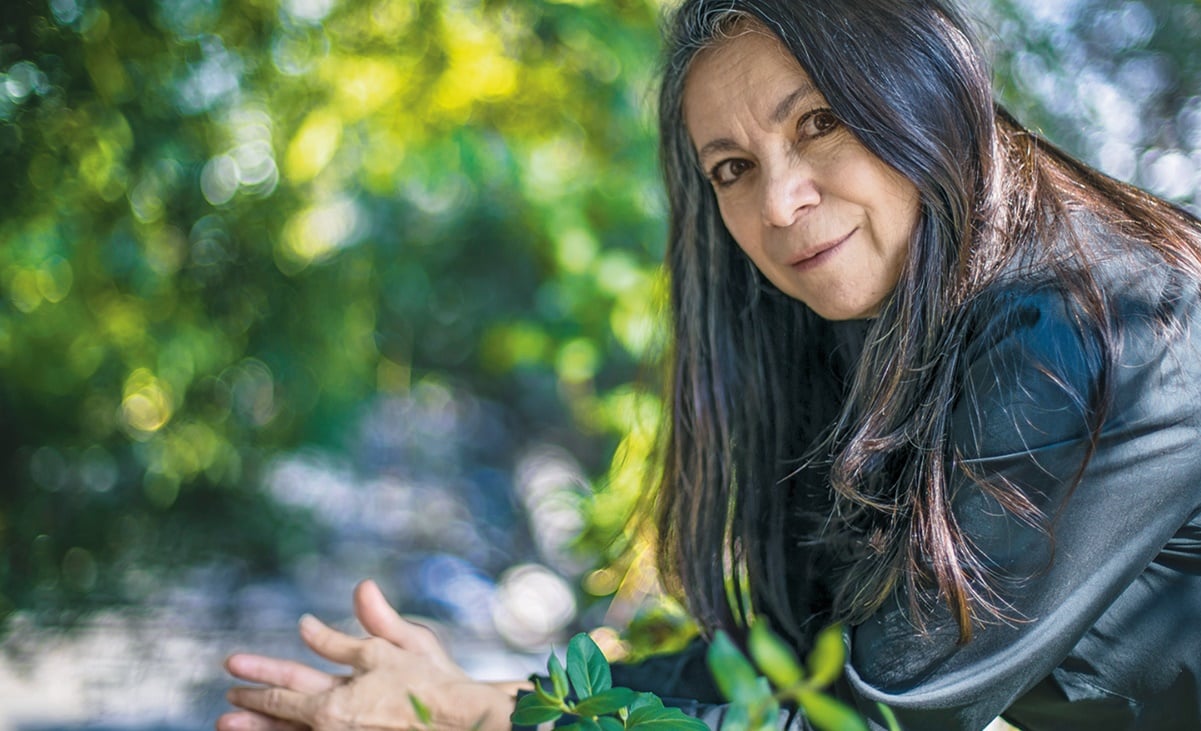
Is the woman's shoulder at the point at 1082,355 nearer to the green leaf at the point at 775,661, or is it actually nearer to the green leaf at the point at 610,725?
the green leaf at the point at 610,725

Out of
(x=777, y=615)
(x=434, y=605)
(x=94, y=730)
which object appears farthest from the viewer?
(x=434, y=605)

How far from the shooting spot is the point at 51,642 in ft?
8.41

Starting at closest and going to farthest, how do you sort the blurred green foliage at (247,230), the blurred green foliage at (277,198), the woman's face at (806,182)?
the woman's face at (806,182) < the blurred green foliage at (277,198) < the blurred green foliage at (247,230)

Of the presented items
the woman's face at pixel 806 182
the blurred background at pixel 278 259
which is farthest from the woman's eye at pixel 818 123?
the blurred background at pixel 278 259

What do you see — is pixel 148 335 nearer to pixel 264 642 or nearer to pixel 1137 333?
pixel 264 642

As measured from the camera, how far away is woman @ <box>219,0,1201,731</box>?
1.11 meters

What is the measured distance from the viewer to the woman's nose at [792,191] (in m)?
1.29

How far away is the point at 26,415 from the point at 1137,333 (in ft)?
8.32

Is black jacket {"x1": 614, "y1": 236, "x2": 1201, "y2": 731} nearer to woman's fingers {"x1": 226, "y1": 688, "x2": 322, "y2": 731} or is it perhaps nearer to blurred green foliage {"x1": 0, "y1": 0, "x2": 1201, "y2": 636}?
woman's fingers {"x1": 226, "y1": 688, "x2": 322, "y2": 731}

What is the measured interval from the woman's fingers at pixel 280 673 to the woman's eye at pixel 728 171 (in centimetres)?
86

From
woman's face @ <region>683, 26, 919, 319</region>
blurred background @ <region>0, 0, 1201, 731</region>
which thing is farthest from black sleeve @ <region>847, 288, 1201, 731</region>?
blurred background @ <region>0, 0, 1201, 731</region>

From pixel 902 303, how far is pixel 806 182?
0.59 ft

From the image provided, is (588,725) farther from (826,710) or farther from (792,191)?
(792,191)

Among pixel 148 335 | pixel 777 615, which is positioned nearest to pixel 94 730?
pixel 148 335
